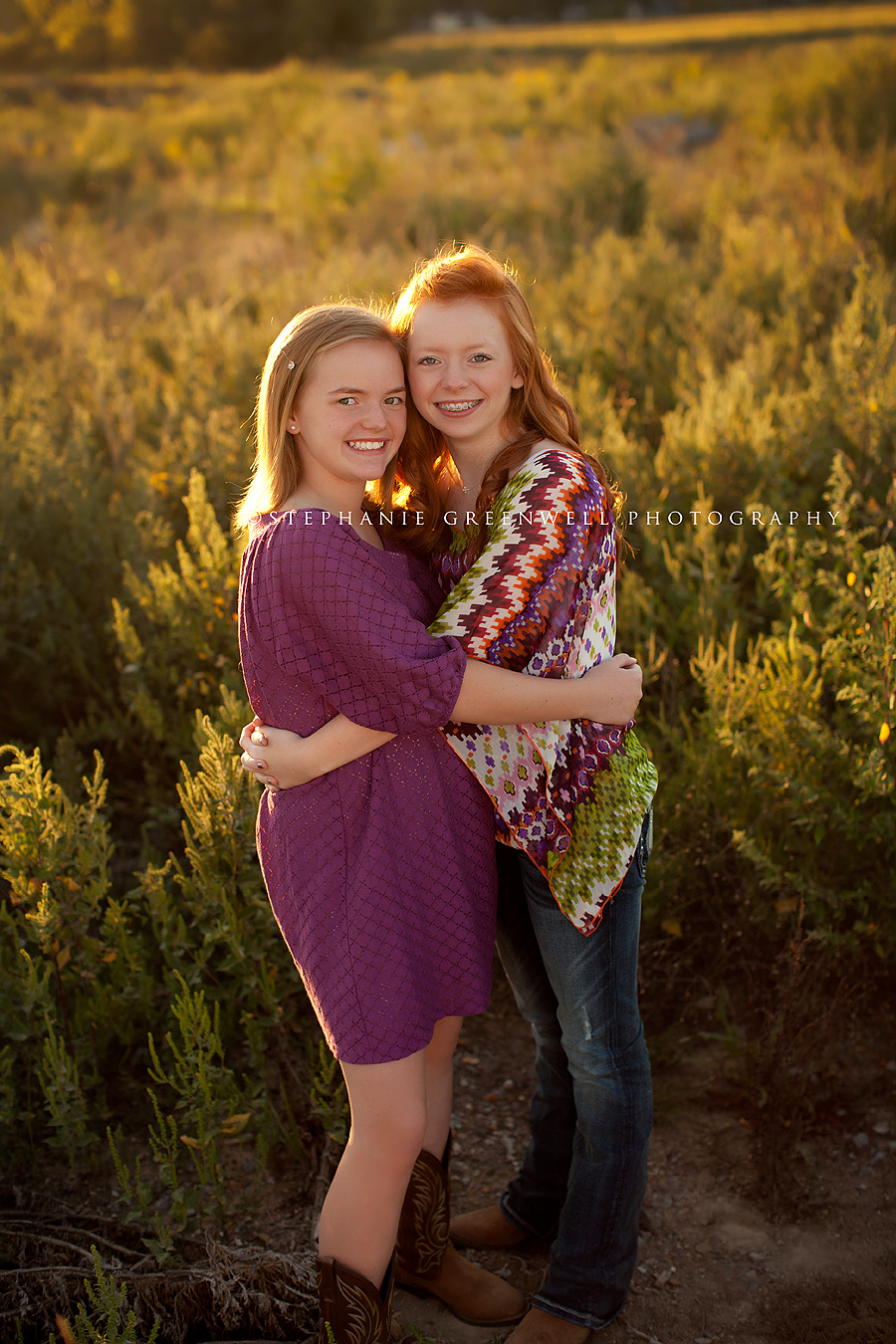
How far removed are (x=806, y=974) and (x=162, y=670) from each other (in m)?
2.23

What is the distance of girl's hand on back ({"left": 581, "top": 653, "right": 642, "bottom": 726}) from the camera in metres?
1.81

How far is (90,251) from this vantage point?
360 inches

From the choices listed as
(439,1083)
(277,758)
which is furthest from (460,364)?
(439,1083)

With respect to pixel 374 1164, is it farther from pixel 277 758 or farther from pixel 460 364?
pixel 460 364

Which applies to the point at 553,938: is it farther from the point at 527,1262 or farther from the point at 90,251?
the point at 90,251

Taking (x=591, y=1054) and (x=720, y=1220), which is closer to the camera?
(x=591, y=1054)

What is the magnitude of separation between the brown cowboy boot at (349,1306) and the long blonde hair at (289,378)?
1.42m

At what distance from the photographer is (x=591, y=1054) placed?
195 centimetres

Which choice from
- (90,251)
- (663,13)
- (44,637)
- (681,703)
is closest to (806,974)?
(681,703)

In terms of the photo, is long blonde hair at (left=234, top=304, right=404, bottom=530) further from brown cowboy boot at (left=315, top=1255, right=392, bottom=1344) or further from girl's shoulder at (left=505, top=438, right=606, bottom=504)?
brown cowboy boot at (left=315, top=1255, right=392, bottom=1344)

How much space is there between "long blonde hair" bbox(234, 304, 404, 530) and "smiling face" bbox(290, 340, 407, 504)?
0.06 ft

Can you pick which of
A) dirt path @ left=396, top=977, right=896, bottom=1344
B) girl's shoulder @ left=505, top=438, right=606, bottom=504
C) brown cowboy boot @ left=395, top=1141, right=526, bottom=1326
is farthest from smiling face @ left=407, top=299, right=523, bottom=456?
dirt path @ left=396, top=977, right=896, bottom=1344

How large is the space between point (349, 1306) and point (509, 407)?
1.76 meters

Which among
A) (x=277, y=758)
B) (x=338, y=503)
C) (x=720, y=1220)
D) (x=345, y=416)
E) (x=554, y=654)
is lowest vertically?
(x=720, y=1220)
